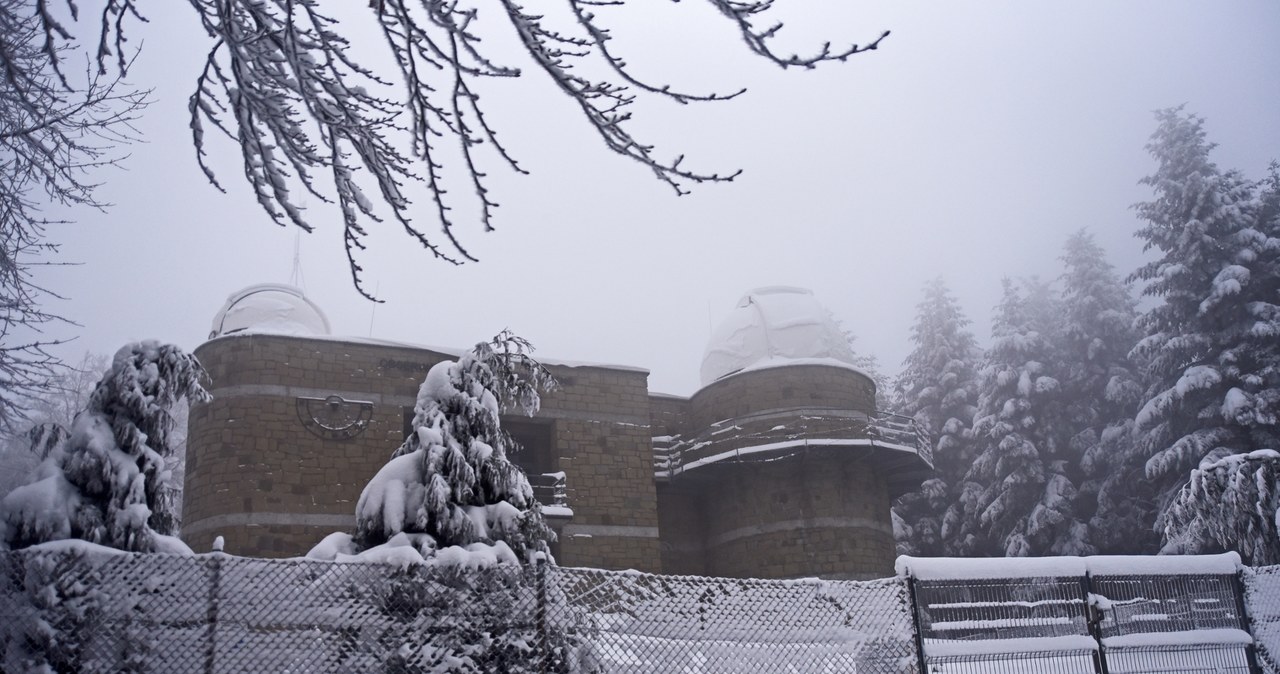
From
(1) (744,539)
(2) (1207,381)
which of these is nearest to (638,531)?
(1) (744,539)

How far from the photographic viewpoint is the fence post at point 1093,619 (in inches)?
282

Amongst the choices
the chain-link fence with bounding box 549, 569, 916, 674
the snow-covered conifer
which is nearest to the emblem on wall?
the chain-link fence with bounding box 549, 569, 916, 674

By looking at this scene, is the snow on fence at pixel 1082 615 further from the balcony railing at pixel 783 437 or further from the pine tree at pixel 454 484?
the balcony railing at pixel 783 437

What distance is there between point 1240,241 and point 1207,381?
12.3 feet

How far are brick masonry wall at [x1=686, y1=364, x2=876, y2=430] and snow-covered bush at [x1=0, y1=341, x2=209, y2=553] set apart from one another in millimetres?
17195

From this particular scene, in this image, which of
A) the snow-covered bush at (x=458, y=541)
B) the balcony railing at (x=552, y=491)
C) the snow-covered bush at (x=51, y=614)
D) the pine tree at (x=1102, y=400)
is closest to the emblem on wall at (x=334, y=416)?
the balcony railing at (x=552, y=491)

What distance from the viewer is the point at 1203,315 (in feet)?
78.3

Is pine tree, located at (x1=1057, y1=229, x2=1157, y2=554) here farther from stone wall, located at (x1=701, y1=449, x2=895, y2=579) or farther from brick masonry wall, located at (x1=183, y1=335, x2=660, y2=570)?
brick masonry wall, located at (x1=183, y1=335, x2=660, y2=570)

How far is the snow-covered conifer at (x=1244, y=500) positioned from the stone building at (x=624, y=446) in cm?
955

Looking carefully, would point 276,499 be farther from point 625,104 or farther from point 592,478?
point 625,104

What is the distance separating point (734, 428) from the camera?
78.3 ft

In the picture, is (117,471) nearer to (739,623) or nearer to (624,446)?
(739,623)

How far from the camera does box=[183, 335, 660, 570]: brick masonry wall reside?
18.6 m

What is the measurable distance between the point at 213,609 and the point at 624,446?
1754 cm
